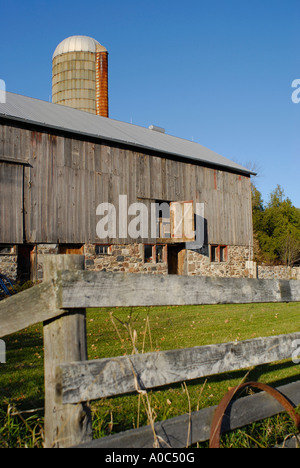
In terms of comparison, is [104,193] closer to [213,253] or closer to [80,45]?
[213,253]

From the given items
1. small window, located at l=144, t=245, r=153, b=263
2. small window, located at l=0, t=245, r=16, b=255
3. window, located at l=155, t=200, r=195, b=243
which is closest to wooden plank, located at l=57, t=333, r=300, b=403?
small window, located at l=0, t=245, r=16, b=255

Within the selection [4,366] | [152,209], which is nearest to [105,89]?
[152,209]

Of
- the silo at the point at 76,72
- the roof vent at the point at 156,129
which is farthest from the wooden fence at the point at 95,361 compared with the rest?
the silo at the point at 76,72

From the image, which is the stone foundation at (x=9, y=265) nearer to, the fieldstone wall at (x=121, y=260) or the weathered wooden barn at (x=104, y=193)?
the weathered wooden barn at (x=104, y=193)

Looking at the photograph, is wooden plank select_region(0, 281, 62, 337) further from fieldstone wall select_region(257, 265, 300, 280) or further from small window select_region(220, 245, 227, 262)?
fieldstone wall select_region(257, 265, 300, 280)

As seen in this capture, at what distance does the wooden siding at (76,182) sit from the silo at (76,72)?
10289 millimetres

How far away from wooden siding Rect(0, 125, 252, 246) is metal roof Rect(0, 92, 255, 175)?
1.38 feet

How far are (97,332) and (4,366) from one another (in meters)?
2.81

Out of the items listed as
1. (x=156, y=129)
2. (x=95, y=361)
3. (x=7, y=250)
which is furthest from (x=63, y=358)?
(x=156, y=129)

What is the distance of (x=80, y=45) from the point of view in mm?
27641

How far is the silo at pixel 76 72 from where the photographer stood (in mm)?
26859

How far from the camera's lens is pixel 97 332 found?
8.09 m

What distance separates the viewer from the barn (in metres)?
14.3
